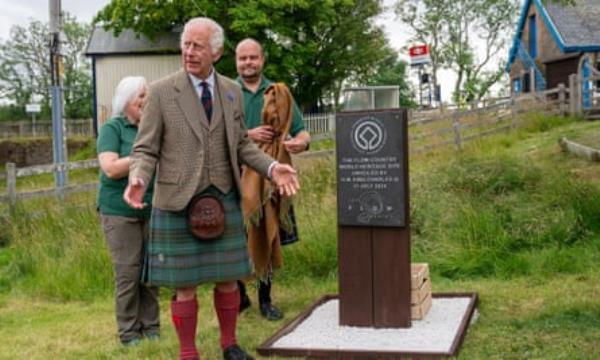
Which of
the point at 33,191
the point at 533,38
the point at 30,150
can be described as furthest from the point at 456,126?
the point at 30,150

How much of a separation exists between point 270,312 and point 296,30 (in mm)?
31038

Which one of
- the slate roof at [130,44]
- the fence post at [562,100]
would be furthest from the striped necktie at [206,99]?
the slate roof at [130,44]

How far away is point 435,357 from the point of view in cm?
437

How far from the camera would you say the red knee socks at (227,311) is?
14.4 ft

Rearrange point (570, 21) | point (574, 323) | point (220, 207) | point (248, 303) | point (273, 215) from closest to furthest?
1. point (220, 207)
2. point (574, 323)
3. point (273, 215)
4. point (248, 303)
5. point (570, 21)

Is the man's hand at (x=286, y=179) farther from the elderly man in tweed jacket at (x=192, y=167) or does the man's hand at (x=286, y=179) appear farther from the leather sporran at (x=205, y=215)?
the leather sporran at (x=205, y=215)

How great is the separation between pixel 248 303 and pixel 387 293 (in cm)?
130

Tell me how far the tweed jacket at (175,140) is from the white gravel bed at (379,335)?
1.22m

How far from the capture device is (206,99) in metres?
4.25

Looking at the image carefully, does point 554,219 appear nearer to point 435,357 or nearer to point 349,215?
point 349,215

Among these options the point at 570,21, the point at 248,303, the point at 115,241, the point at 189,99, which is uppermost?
the point at 570,21

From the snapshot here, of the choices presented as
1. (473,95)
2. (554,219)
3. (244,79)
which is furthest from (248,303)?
(473,95)

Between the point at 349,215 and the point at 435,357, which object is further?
the point at 349,215

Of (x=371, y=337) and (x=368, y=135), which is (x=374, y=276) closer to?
(x=371, y=337)
